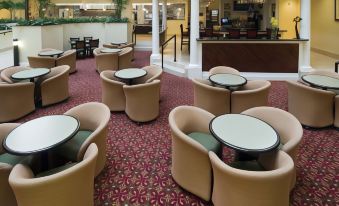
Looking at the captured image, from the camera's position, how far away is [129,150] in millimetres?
3992

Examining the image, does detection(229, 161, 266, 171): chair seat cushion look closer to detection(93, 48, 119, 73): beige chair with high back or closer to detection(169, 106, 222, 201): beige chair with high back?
detection(169, 106, 222, 201): beige chair with high back

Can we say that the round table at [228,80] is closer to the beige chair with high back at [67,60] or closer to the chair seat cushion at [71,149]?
the chair seat cushion at [71,149]

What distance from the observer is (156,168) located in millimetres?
3520

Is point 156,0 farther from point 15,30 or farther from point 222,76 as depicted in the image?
point 222,76

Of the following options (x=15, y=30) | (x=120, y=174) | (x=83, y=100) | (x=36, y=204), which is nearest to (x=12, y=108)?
(x=83, y=100)

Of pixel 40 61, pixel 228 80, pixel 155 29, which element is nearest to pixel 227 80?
pixel 228 80

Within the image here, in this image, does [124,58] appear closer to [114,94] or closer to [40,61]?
[40,61]

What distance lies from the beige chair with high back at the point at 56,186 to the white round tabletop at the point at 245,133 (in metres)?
1.19

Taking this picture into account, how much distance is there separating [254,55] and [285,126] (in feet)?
17.4

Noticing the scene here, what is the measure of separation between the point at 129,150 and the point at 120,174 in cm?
63

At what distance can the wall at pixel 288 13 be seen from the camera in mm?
13789

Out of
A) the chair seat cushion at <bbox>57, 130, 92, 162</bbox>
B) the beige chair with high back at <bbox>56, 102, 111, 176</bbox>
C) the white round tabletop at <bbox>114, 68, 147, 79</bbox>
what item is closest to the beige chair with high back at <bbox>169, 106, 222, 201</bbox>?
the beige chair with high back at <bbox>56, 102, 111, 176</bbox>

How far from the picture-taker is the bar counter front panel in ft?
26.0

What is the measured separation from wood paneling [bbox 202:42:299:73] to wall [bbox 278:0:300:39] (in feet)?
22.5
